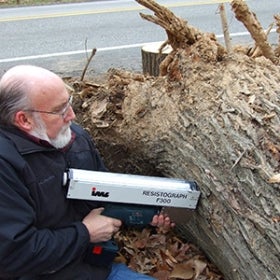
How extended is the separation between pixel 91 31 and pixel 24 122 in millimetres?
8850

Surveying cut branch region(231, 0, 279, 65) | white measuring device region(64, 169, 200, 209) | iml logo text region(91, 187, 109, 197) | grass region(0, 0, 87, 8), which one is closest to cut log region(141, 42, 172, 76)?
cut branch region(231, 0, 279, 65)

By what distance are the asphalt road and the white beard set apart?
158 inches

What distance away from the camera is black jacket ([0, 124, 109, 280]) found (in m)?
2.33

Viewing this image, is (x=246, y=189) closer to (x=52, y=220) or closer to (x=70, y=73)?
(x=52, y=220)

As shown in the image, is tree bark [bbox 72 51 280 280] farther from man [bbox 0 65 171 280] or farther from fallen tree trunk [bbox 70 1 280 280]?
man [bbox 0 65 171 280]

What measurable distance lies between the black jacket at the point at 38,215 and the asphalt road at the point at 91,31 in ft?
13.4

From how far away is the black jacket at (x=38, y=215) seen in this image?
7.63 ft

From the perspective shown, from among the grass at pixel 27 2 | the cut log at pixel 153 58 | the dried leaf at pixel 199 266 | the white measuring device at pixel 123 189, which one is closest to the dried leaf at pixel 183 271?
the dried leaf at pixel 199 266

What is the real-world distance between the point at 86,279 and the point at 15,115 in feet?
2.84

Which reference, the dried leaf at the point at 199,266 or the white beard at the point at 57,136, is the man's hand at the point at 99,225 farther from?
the dried leaf at the point at 199,266

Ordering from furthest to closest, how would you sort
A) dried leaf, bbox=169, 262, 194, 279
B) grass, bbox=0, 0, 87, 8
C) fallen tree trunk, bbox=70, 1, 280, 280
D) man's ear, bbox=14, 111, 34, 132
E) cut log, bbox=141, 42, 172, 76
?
1. grass, bbox=0, 0, 87, 8
2. cut log, bbox=141, 42, 172, 76
3. dried leaf, bbox=169, 262, 194, 279
4. fallen tree trunk, bbox=70, 1, 280, 280
5. man's ear, bbox=14, 111, 34, 132

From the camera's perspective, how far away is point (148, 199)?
2680 millimetres

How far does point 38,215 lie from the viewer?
2.51 m

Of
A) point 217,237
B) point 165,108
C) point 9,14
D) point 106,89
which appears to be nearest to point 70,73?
point 106,89
